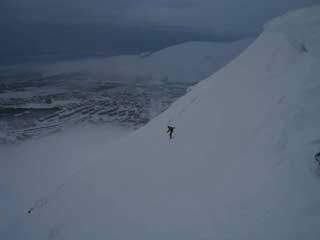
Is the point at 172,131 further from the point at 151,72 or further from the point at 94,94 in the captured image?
the point at 151,72

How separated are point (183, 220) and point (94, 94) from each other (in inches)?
A: 1525

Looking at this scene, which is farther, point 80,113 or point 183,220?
point 80,113

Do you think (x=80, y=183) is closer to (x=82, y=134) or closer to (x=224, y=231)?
(x=224, y=231)

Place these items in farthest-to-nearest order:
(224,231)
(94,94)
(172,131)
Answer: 1. (94,94)
2. (172,131)
3. (224,231)

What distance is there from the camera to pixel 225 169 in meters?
8.15

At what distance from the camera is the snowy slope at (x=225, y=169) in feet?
19.9

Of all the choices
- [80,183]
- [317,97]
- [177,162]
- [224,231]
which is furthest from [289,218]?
[80,183]

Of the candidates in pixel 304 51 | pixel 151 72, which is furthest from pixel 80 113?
pixel 151 72

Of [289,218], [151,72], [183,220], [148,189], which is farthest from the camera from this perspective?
[151,72]

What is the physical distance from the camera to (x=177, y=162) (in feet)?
32.9

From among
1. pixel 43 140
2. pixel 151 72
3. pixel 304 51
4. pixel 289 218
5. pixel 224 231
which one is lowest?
pixel 43 140

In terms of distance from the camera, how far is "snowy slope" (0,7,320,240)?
19.9ft

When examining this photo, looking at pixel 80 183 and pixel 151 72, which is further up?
→ pixel 151 72

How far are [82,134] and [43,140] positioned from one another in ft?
11.8
